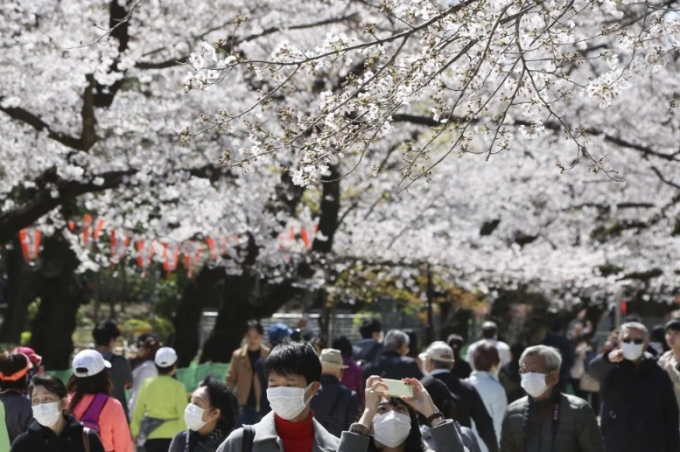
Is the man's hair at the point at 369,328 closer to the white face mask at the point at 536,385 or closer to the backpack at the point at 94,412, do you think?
the backpack at the point at 94,412

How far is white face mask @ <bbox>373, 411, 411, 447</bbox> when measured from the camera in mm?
4199

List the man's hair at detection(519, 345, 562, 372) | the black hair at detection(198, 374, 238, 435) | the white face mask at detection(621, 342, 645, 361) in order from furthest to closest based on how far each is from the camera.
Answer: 1. the white face mask at detection(621, 342, 645, 361)
2. the man's hair at detection(519, 345, 562, 372)
3. the black hair at detection(198, 374, 238, 435)

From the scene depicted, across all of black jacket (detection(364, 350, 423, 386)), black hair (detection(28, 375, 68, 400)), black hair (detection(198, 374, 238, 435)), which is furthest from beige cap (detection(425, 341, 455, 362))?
black hair (detection(28, 375, 68, 400))

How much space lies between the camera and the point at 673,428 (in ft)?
26.5

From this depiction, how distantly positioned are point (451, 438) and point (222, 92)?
37.0 ft

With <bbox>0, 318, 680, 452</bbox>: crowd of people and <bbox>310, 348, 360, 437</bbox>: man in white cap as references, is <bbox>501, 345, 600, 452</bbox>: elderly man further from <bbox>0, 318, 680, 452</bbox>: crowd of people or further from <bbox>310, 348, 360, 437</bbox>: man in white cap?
<bbox>310, 348, 360, 437</bbox>: man in white cap

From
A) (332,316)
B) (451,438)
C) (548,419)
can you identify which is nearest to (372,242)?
(332,316)

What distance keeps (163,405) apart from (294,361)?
15.0 ft

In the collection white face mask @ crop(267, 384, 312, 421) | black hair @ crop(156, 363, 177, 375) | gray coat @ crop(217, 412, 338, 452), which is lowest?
gray coat @ crop(217, 412, 338, 452)

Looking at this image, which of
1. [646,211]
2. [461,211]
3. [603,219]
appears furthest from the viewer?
[603,219]

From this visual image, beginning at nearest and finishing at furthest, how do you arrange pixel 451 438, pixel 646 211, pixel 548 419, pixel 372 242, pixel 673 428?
1. pixel 451 438
2. pixel 548 419
3. pixel 673 428
4. pixel 372 242
5. pixel 646 211

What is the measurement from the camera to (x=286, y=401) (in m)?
4.50

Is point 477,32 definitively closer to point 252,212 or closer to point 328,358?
point 328,358

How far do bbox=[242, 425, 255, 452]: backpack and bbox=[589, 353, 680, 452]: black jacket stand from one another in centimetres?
445
